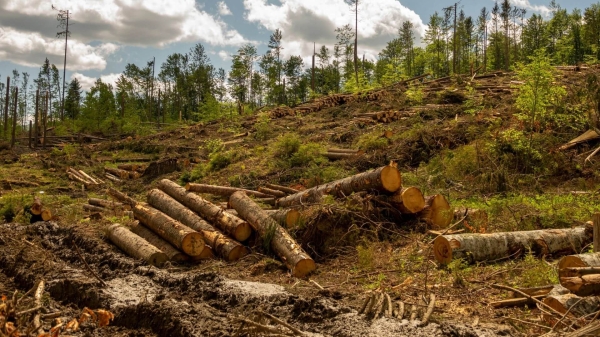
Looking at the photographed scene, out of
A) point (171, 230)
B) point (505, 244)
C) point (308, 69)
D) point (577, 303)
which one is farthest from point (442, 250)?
point (308, 69)

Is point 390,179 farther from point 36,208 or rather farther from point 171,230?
point 36,208

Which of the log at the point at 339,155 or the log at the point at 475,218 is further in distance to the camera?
the log at the point at 339,155

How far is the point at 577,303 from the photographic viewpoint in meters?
4.66

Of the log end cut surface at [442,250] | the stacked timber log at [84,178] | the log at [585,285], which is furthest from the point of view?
the stacked timber log at [84,178]

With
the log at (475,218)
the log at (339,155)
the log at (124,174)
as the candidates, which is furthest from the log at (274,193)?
the log at (124,174)

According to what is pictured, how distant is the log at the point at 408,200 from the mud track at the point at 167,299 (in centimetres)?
314

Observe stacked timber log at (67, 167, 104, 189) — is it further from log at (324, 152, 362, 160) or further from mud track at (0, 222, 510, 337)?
mud track at (0, 222, 510, 337)

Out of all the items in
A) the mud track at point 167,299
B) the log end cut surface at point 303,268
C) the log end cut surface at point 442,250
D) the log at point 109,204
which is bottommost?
the mud track at point 167,299

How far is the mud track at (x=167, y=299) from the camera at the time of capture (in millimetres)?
5180

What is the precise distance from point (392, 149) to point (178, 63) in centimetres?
5282

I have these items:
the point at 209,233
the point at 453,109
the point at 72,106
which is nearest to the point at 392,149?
the point at 453,109

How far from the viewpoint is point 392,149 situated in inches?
628

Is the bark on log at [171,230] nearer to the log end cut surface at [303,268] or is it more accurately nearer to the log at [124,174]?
the log end cut surface at [303,268]

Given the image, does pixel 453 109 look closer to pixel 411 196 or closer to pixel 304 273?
pixel 411 196
